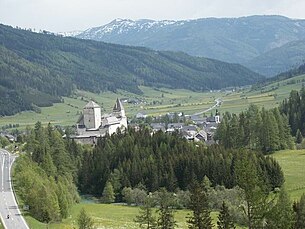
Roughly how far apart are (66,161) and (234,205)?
5029cm

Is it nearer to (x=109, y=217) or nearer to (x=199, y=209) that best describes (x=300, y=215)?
(x=199, y=209)

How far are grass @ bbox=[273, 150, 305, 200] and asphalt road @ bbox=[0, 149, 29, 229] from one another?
42.9 metres

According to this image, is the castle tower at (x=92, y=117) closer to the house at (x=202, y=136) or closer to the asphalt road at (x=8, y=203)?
the house at (x=202, y=136)

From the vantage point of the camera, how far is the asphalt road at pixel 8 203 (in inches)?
2995

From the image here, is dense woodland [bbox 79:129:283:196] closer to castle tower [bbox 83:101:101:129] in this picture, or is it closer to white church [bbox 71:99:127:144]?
white church [bbox 71:99:127:144]

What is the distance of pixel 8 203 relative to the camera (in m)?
90.0

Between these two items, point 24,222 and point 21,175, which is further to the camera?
point 21,175

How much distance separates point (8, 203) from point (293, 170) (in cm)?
5640

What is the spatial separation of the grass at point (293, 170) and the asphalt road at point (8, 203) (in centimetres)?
4287

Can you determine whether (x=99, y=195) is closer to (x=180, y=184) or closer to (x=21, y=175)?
(x=180, y=184)

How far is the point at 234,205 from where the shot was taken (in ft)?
301

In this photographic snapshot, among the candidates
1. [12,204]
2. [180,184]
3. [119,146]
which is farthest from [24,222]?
[119,146]

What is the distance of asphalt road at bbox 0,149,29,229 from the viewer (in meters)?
76.1

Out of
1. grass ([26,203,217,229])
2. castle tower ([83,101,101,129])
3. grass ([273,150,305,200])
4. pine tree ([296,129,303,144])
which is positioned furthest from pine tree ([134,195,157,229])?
castle tower ([83,101,101,129])
